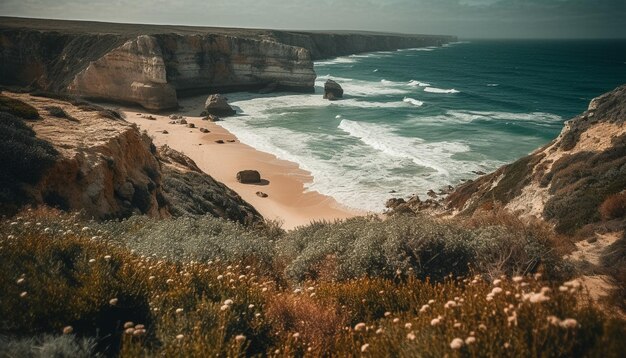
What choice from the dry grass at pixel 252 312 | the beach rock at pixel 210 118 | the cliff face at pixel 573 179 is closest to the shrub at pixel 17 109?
the dry grass at pixel 252 312

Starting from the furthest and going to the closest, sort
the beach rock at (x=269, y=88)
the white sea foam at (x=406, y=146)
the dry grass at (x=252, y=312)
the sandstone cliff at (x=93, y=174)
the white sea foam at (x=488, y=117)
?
the beach rock at (x=269, y=88), the white sea foam at (x=488, y=117), the white sea foam at (x=406, y=146), the sandstone cliff at (x=93, y=174), the dry grass at (x=252, y=312)

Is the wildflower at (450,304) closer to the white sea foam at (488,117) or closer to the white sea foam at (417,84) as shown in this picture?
the white sea foam at (488,117)

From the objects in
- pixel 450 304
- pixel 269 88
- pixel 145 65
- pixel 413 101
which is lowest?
pixel 413 101

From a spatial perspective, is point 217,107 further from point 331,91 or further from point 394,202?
point 394,202

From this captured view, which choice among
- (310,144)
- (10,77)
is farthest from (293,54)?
(10,77)

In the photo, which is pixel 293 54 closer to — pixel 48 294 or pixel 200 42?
pixel 200 42

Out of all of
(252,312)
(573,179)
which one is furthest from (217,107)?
(252,312)
